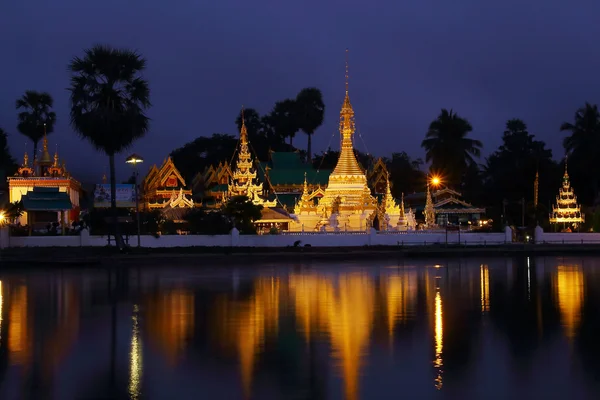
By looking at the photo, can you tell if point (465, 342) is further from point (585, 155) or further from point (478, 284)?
point (585, 155)

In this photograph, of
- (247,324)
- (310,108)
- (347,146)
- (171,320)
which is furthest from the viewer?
(310,108)

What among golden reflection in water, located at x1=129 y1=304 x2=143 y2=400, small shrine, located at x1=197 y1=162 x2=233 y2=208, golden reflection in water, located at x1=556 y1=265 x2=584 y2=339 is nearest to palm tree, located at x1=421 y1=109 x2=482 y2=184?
small shrine, located at x1=197 y1=162 x2=233 y2=208

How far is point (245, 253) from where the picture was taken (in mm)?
40219

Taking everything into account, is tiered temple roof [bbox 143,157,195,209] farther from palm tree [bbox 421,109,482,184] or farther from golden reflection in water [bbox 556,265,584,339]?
golden reflection in water [bbox 556,265,584,339]

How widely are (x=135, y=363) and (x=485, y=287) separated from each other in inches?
534

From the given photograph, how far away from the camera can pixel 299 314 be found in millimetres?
17984

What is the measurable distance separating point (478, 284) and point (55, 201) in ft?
100.0

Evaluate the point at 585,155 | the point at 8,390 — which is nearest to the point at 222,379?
the point at 8,390

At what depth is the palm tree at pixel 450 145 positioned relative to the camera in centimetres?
8331

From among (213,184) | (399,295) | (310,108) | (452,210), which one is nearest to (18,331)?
(399,295)

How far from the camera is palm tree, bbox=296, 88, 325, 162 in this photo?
9350 cm

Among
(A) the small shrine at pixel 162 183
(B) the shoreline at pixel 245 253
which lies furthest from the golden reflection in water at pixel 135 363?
(A) the small shrine at pixel 162 183

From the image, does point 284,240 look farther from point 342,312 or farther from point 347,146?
point 342,312

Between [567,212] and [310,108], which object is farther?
[310,108]
